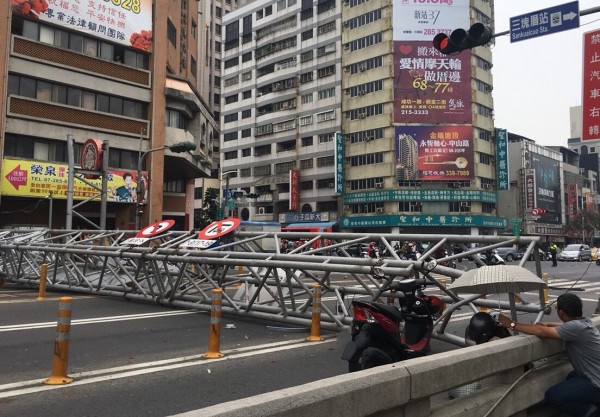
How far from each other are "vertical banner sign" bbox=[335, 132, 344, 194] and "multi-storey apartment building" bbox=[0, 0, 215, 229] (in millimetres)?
24043

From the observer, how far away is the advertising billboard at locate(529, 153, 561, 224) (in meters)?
70.6

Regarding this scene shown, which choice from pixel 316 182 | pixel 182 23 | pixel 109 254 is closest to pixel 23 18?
pixel 182 23

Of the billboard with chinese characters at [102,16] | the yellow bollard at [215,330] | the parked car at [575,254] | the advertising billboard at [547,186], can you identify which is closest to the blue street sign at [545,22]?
the yellow bollard at [215,330]

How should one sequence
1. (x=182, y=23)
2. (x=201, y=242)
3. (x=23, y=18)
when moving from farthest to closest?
(x=182, y=23) < (x=23, y=18) < (x=201, y=242)

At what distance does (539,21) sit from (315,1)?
5970 centimetres

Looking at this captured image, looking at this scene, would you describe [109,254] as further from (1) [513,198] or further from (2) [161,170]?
(1) [513,198]

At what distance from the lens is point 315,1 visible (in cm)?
6450

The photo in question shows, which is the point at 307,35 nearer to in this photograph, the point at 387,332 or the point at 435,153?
the point at 435,153

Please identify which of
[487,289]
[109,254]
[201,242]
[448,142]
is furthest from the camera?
[448,142]

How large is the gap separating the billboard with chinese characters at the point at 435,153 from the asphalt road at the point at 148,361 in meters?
46.6

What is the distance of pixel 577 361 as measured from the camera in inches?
178

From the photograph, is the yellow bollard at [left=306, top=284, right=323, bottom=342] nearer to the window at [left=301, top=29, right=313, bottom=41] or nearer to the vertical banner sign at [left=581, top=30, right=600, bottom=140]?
the vertical banner sign at [left=581, top=30, right=600, bottom=140]

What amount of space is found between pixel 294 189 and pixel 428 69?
840 inches

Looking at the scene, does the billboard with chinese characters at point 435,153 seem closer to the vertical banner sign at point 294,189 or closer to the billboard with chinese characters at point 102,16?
the vertical banner sign at point 294,189
